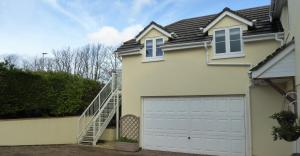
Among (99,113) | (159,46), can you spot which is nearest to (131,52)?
(159,46)

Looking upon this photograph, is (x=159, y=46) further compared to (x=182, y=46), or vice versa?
(x=159, y=46)

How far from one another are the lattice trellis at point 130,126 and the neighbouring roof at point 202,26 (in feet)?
11.2

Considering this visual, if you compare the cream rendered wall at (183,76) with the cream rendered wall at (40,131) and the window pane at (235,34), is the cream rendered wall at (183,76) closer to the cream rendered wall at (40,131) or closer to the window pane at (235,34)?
the window pane at (235,34)

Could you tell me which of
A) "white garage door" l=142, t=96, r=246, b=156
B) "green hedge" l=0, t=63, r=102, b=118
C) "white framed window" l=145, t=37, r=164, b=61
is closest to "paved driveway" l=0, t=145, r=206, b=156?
"white garage door" l=142, t=96, r=246, b=156

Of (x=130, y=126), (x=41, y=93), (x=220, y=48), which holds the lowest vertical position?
(x=130, y=126)

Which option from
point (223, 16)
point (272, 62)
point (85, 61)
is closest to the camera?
point (272, 62)

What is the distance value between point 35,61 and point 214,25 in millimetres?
37769

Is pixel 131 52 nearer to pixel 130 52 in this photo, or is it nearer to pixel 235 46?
pixel 130 52

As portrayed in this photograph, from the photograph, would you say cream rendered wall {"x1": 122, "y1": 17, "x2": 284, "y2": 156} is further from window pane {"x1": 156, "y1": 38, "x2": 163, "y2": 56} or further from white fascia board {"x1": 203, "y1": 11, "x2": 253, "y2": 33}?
window pane {"x1": 156, "y1": 38, "x2": 163, "y2": 56}

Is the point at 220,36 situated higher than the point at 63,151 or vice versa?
the point at 220,36

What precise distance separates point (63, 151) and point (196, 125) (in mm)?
6052

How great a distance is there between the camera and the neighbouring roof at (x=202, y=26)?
12.7m

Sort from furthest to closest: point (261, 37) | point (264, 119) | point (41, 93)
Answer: point (41, 93), point (261, 37), point (264, 119)

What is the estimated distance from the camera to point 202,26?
1512cm
